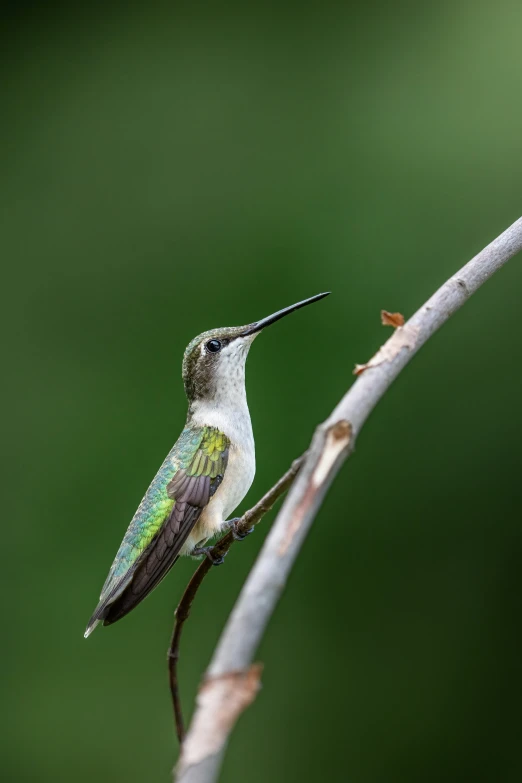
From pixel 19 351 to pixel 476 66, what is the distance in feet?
8.84

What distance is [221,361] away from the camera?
210 cm

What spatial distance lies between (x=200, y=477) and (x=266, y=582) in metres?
1.23

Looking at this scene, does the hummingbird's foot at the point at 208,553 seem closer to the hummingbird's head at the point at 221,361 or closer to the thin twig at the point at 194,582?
the thin twig at the point at 194,582

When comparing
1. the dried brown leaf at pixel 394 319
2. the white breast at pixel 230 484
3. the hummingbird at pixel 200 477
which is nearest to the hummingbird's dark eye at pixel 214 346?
the hummingbird at pixel 200 477

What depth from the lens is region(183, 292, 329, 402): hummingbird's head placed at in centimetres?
210

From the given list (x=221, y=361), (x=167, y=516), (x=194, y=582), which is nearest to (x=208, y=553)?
(x=194, y=582)

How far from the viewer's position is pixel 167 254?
4.66 metres

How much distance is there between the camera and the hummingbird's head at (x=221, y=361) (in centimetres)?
210

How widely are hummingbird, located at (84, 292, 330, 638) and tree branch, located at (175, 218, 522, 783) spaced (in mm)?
900

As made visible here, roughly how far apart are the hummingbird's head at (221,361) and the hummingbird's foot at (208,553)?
1.16 feet

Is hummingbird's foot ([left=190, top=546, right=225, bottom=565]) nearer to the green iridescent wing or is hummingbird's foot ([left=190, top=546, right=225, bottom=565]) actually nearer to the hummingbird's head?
the green iridescent wing

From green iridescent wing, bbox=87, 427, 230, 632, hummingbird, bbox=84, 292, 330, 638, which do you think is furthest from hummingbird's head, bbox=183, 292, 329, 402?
green iridescent wing, bbox=87, 427, 230, 632

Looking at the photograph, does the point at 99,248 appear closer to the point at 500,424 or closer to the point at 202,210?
the point at 202,210

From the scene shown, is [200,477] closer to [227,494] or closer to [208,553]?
[227,494]
